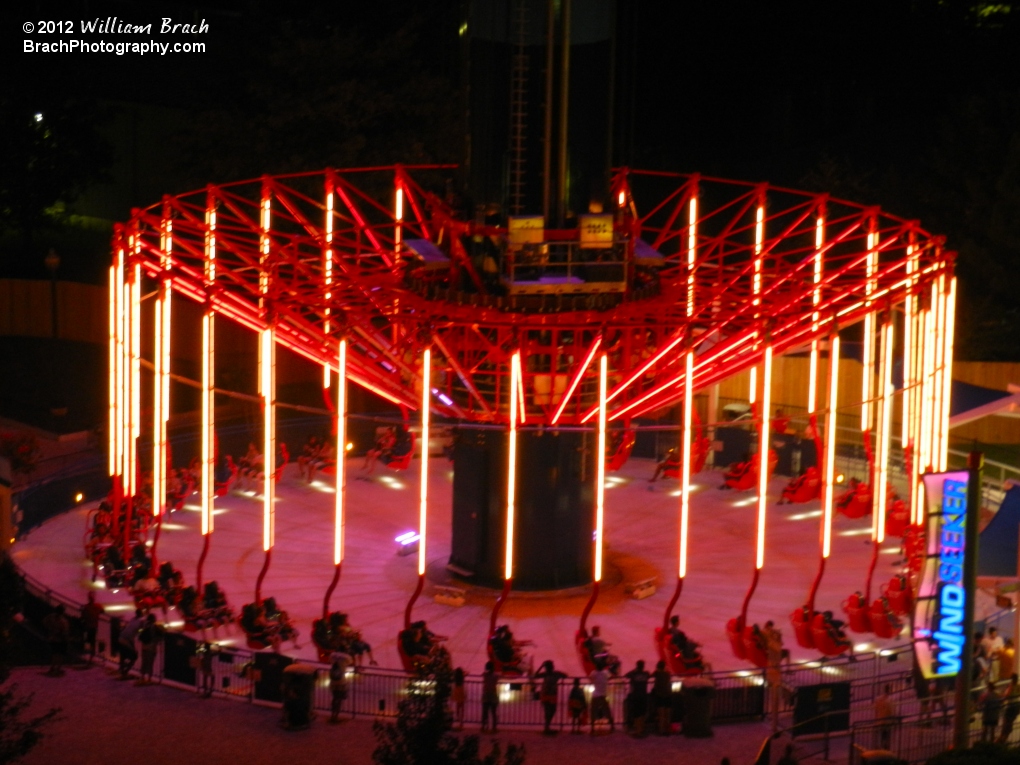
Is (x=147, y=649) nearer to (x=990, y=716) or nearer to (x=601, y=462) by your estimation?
(x=601, y=462)

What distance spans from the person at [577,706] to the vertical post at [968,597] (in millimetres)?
7470

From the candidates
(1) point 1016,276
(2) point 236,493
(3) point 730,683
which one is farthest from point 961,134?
(3) point 730,683

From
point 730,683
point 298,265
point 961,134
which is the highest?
point 961,134

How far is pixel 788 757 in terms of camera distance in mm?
27500

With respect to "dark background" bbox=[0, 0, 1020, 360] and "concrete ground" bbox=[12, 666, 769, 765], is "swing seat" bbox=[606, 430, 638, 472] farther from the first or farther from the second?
"concrete ground" bbox=[12, 666, 769, 765]

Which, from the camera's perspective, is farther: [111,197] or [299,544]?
[111,197]

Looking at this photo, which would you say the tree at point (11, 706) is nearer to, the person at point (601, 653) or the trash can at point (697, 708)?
the person at point (601, 653)

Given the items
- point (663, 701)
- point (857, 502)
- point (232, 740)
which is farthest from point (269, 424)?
point (857, 502)

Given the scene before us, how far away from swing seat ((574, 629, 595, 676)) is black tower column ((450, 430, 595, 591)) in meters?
4.95

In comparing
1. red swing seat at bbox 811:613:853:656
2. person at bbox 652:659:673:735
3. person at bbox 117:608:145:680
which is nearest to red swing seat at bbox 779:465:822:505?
red swing seat at bbox 811:613:853:656

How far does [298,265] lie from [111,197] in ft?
127

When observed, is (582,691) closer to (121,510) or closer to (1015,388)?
(121,510)

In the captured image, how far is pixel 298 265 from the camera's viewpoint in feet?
119

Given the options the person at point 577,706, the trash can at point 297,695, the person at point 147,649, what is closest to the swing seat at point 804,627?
the person at point 577,706
